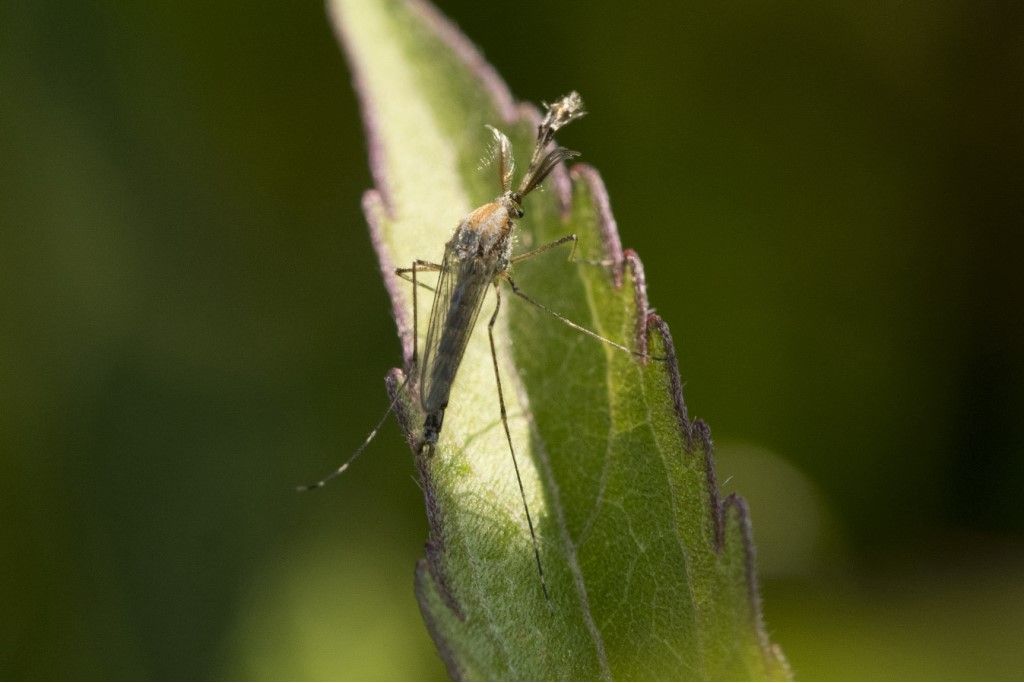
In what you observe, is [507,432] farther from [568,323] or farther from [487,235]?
[487,235]

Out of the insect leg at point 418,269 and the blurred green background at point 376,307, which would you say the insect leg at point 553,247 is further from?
the blurred green background at point 376,307

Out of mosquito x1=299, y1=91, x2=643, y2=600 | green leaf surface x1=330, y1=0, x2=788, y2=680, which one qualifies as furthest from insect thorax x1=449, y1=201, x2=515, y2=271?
green leaf surface x1=330, y1=0, x2=788, y2=680

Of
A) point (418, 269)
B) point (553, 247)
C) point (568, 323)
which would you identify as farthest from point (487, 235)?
point (568, 323)

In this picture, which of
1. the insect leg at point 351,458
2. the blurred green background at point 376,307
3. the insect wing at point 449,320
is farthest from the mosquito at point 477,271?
the blurred green background at point 376,307

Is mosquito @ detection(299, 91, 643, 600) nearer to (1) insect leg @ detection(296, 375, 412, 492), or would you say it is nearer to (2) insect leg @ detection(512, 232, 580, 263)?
(2) insect leg @ detection(512, 232, 580, 263)

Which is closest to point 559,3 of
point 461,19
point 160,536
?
point 461,19

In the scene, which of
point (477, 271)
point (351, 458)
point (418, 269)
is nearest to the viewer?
point (418, 269)

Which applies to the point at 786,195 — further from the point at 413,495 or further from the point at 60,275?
the point at 60,275
